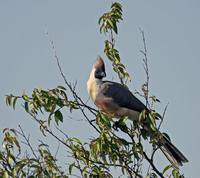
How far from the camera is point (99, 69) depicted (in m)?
8.37

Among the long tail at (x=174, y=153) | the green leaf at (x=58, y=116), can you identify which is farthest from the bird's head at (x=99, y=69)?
the green leaf at (x=58, y=116)

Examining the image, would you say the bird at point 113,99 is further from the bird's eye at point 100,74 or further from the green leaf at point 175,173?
the green leaf at point 175,173

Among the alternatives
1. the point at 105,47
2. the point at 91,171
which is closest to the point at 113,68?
the point at 105,47

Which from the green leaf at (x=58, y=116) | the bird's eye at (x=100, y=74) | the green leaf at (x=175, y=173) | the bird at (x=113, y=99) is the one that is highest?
the bird's eye at (x=100, y=74)

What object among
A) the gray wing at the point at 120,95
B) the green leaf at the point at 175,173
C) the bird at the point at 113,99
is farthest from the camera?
the gray wing at the point at 120,95

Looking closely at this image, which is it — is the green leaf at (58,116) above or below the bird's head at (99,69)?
below

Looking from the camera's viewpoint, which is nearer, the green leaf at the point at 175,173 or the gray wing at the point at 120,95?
the green leaf at the point at 175,173

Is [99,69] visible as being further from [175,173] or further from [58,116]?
[175,173]

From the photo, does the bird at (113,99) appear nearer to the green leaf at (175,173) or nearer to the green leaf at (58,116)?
the green leaf at (58,116)

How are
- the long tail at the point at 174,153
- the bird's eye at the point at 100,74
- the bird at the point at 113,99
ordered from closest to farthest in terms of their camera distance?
the long tail at the point at 174,153
the bird at the point at 113,99
the bird's eye at the point at 100,74

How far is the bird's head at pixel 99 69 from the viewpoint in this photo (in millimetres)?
8273

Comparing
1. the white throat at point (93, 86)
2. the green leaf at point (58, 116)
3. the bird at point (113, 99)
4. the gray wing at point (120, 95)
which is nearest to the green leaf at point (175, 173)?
the green leaf at point (58, 116)

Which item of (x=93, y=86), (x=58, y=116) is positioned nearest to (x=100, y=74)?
(x=93, y=86)

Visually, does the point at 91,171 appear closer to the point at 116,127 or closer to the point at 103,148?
the point at 103,148
